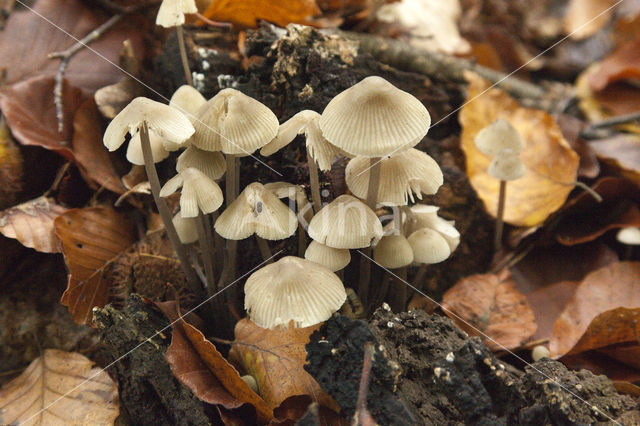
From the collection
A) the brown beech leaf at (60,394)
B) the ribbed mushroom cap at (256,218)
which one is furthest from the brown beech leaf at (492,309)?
the brown beech leaf at (60,394)

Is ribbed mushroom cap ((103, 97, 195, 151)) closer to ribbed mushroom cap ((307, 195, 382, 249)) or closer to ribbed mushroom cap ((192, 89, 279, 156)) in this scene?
ribbed mushroom cap ((192, 89, 279, 156))

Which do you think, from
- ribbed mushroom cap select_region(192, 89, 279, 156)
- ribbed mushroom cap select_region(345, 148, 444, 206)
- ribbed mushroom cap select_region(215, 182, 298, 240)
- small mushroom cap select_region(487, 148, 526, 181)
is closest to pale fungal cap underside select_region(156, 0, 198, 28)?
ribbed mushroom cap select_region(192, 89, 279, 156)

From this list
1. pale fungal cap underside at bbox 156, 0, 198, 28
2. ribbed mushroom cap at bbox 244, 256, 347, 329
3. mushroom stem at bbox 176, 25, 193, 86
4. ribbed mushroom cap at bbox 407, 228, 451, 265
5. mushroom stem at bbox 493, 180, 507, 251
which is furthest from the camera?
mushroom stem at bbox 493, 180, 507, 251

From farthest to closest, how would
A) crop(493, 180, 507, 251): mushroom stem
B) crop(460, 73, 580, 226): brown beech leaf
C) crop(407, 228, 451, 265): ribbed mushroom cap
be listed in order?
crop(460, 73, 580, 226): brown beech leaf, crop(493, 180, 507, 251): mushroom stem, crop(407, 228, 451, 265): ribbed mushroom cap

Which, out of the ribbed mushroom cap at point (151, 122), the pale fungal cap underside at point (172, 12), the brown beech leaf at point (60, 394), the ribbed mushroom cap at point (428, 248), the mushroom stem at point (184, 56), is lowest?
the brown beech leaf at point (60, 394)

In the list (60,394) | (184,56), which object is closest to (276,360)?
(60,394)

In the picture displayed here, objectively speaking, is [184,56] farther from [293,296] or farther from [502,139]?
[502,139]

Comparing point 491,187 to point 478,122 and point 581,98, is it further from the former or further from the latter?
point 581,98

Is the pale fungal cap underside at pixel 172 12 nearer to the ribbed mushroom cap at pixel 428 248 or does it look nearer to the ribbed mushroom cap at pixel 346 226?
the ribbed mushroom cap at pixel 346 226
